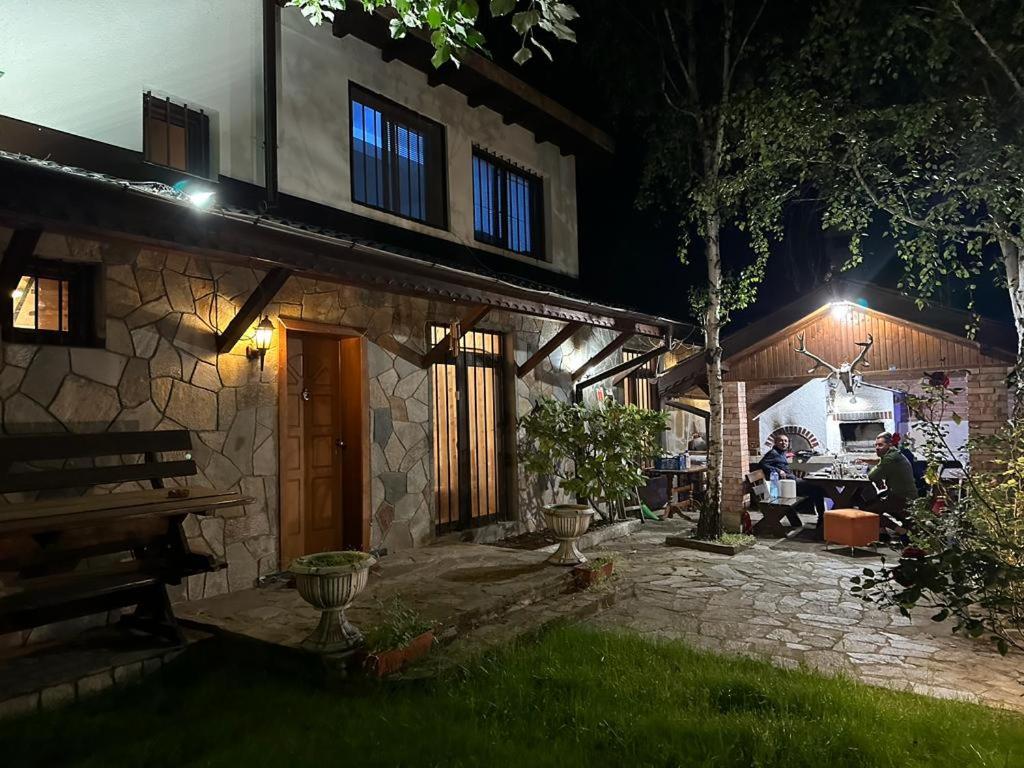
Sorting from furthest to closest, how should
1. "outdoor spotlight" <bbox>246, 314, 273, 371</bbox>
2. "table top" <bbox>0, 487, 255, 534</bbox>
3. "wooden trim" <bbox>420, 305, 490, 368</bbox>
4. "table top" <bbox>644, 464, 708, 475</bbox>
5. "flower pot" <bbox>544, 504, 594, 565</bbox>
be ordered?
"table top" <bbox>644, 464, 708, 475</bbox>, "wooden trim" <bbox>420, 305, 490, 368</bbox>, "flower pot" <bbox>544, 504, 594, 565</bbox>, "outdoor spotlight" <bbox>246, 314, 273, 371</bbox>, "table top" <bbox>0, 487, 255, 534</bbox>

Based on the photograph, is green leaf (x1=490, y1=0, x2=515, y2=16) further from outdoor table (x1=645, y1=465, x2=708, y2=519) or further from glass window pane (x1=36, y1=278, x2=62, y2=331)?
outdoor table (x1=645, y1=465, x2=708, y2=519)

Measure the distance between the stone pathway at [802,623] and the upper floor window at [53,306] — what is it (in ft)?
17.0

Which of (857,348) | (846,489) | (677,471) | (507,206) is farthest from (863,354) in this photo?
(507,206)

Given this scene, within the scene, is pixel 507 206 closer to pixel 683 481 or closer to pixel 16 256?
pixel 683 481

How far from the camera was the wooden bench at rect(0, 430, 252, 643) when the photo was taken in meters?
4.33

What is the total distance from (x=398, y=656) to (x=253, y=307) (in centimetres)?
327

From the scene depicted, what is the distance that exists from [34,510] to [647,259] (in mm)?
14553

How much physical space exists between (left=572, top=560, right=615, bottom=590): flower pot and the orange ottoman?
4.45 meters

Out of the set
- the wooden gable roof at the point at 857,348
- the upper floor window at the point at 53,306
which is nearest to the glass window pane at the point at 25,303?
the upper floor window at the point at 53,306

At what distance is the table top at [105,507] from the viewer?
13.9 feet

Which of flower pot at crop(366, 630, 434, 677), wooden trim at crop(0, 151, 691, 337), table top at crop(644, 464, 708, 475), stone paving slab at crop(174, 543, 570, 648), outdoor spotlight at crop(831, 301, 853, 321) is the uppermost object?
outdoor spotlight at crop(831, 301, 853, 321)

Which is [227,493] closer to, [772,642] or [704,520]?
[772,642]

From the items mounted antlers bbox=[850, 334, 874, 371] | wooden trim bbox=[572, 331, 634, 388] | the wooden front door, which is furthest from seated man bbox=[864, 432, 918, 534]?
the wooden front door

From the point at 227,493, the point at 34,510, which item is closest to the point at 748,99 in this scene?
the point at 227,493
